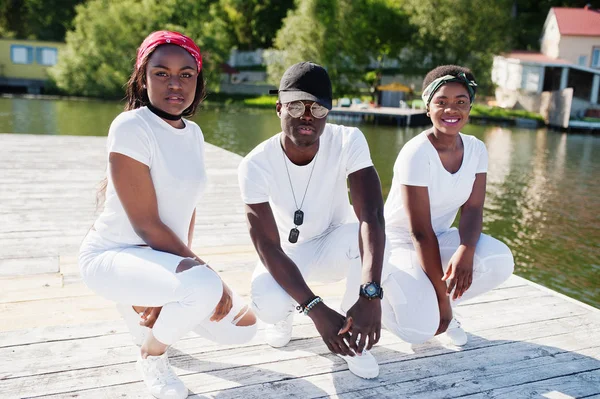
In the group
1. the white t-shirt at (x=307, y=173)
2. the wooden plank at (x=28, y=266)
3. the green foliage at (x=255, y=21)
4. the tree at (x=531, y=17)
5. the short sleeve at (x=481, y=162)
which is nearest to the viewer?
the white t-shirt at (x=307, y=173)

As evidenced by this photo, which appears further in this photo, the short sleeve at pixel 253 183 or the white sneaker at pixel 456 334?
the white sneaker at pixel 456 334

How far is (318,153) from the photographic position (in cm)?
243

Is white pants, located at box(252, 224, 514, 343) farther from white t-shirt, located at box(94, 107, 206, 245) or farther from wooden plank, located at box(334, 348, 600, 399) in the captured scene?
white t-shirt, located at box(94, 107, 206, 245)

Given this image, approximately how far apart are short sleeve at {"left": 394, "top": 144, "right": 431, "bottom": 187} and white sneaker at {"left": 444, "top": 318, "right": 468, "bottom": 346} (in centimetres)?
69

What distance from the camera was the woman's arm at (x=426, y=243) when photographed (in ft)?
8.30

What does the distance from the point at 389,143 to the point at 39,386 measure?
18083 mm

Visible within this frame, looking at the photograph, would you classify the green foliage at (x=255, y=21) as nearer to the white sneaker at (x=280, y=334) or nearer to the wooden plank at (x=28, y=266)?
the wooden plank at (x=28, y=266)

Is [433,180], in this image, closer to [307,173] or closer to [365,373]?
[307,173]

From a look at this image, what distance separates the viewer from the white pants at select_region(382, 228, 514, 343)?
244 cm

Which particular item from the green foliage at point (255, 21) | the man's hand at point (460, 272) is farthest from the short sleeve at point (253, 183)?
the green foliage at point (255, 21)

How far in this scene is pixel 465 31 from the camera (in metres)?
31.4

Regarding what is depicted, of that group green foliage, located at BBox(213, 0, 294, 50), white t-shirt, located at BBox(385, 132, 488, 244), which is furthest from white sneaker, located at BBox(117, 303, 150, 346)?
green foliage, located at BBox(213, 0, 294, 50)

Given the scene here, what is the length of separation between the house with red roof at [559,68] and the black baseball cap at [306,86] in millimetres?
30566

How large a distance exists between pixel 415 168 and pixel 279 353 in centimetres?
104
